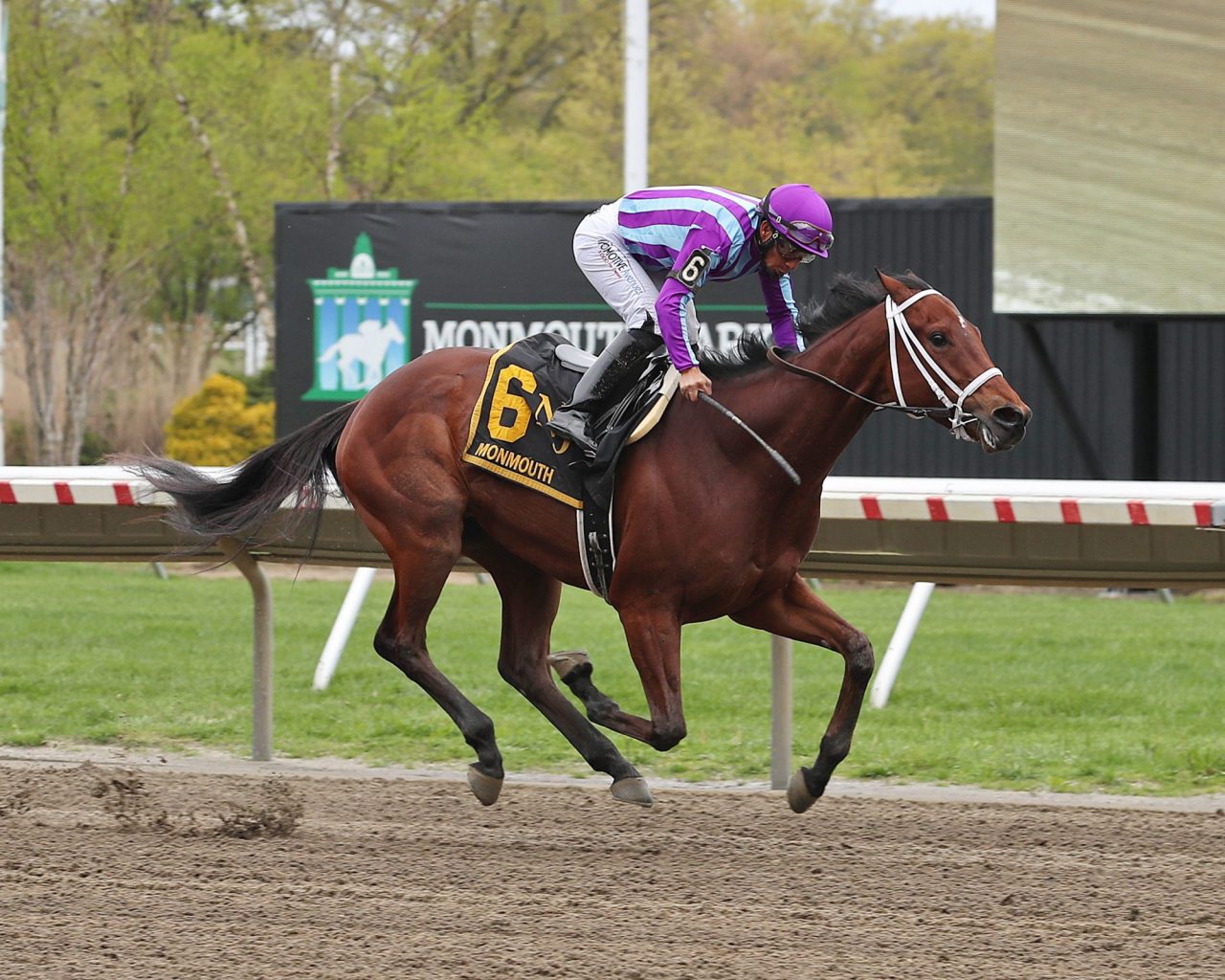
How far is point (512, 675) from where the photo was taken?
5.68m

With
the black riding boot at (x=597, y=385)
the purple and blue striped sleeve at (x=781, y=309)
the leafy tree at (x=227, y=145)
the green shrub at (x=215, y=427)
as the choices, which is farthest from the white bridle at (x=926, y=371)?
the leafy tree at (x=227, y=145)

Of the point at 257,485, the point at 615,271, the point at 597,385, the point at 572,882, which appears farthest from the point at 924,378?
the point at 257,485

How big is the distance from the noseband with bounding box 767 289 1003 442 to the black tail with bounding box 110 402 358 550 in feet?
6.10

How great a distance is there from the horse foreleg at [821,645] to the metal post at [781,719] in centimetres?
76

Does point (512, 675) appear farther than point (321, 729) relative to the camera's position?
No

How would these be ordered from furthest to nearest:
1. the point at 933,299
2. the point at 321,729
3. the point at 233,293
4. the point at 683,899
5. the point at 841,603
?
the point at 233,293, the point at 841,603, the point at 321,729, the point at 933,299, the point at 683,899

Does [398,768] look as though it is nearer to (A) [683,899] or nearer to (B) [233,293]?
(A) [683,899]

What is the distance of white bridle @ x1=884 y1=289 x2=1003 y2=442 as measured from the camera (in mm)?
4625

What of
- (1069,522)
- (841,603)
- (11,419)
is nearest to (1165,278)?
(841,603)

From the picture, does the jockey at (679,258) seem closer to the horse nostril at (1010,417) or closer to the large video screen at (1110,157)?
the horse nostril at (1010,417)

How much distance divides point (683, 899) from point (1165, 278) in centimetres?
724

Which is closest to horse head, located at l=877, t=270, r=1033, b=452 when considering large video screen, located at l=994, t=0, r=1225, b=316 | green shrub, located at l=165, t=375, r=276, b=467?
large video screen, located at l=994, t=0, r=1225, b=316

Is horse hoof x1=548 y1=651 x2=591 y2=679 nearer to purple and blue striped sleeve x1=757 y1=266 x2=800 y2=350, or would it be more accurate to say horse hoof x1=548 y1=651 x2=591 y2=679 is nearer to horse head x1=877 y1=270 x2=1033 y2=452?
purple and blue striped sleeve x1=757 y1=266 x2=800 y2=350

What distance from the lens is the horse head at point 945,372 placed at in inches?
179
